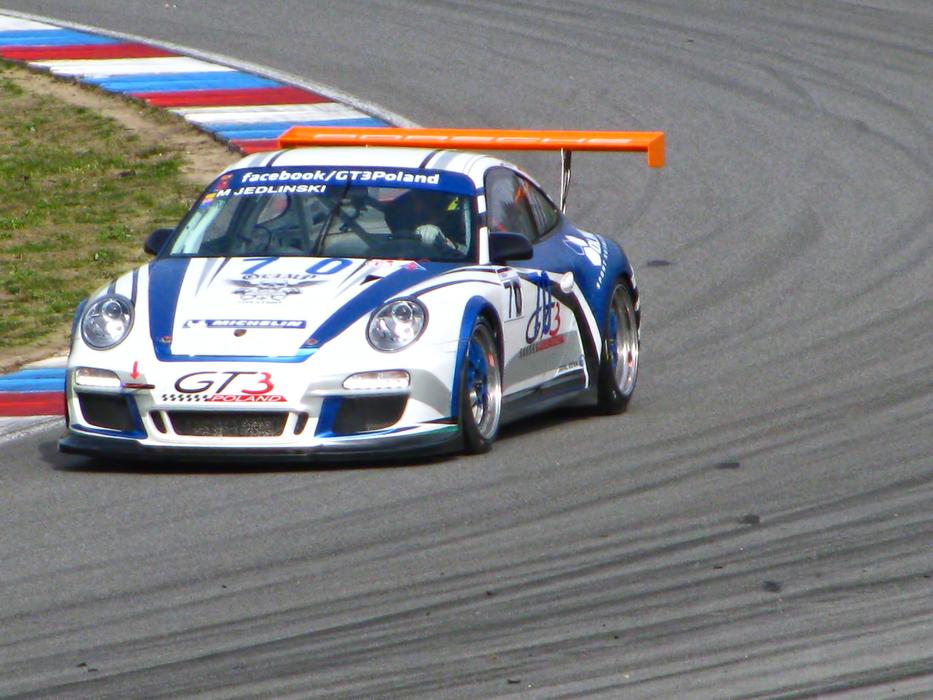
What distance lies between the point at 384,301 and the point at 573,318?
158 cm

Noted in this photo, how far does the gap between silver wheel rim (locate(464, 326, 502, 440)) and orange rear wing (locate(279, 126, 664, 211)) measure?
1523 mm

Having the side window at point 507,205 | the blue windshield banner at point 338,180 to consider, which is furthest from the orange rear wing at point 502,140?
the blue windshield banner at point 338,180

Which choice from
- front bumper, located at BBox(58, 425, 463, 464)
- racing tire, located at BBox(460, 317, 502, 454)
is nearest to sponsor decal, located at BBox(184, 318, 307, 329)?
front bumper, located at BBox(58, 425, 463, 464)

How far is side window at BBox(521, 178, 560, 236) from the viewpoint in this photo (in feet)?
31.8

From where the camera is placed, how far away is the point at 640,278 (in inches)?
521

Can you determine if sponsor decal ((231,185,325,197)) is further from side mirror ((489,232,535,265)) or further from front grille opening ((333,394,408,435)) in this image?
front grille opening ((333,394,408,435))

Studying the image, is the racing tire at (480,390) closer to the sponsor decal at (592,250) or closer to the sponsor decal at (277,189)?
the sponsor decal at (277,189)

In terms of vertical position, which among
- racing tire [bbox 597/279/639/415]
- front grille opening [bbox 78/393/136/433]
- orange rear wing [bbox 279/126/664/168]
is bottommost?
racing tire [bbox 597/279/639/415]

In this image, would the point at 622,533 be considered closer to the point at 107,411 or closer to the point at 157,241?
the point at 107,411

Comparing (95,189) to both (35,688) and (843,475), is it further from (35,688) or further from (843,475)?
(35,688)

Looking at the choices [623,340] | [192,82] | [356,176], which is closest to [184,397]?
[356,176]

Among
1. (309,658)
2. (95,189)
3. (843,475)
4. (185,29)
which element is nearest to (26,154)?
(95,189)

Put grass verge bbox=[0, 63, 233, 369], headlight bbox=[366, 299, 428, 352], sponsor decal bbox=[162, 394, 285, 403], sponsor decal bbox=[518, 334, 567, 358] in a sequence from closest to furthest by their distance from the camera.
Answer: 1. sponsor decal bbox=[162, 394, 285, 403]
2. headlight bbox=[366, 299, 428, 352]
3. sponsor decal bbox=[518, 334, 567, 358]
4. grass verge bbox=[0, 63, 233, 369]

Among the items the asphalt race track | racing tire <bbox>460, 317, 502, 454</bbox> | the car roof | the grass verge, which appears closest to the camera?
the asphalt race track
